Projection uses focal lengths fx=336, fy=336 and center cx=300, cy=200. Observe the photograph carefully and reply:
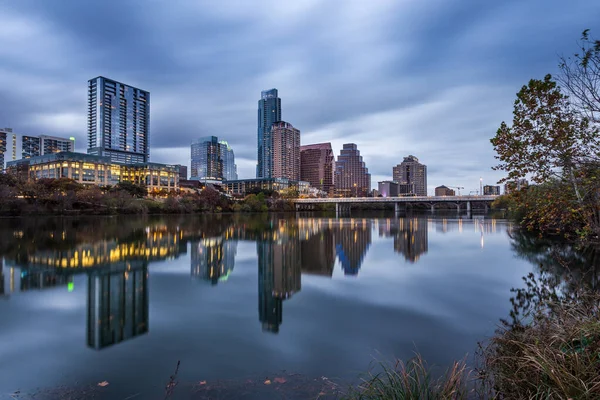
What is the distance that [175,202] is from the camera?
86375mm

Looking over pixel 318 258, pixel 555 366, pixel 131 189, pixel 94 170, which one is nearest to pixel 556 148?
pixel 555 366

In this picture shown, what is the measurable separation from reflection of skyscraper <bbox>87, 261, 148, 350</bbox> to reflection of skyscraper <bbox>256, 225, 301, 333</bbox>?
3601mm

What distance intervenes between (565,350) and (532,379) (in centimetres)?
86

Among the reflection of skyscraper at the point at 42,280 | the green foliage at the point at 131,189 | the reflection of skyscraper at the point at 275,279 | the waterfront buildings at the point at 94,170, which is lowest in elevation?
the reflection of skyscraper at the point at 275,279

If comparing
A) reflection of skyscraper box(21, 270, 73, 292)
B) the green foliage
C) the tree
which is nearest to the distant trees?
the tree

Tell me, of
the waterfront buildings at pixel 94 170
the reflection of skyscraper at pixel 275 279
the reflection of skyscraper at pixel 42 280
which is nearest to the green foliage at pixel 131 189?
the waterfront buildings at pixel 94 170

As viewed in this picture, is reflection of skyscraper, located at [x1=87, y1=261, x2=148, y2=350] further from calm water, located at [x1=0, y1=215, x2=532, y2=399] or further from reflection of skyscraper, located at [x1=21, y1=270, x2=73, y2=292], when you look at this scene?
reflection of skyscraper, located at [x1=21, y1=270, x2=73, y2=292]

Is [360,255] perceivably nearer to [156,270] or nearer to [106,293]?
[156,270]

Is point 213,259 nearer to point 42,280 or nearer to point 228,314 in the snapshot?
point 42,280

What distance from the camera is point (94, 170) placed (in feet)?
482

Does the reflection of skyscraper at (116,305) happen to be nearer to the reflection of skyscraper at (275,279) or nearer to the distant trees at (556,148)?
the reflection of skyscraper at (275,279)

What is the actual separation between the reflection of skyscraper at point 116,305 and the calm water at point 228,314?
0.04 metres

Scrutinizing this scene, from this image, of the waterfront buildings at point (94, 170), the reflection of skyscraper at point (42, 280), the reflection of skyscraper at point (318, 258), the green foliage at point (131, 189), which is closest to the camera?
the reflection of skyscraper at point (42, 280)

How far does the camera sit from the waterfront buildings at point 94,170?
13912 cm
